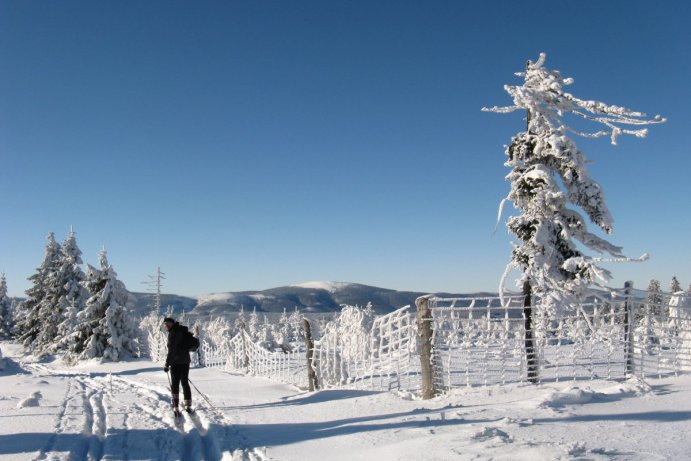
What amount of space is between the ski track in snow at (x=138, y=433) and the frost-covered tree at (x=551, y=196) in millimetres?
8133

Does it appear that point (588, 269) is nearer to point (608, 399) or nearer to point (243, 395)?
point (608, 399)

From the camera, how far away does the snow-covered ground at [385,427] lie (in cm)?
551

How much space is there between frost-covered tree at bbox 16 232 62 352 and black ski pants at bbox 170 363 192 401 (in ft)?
115

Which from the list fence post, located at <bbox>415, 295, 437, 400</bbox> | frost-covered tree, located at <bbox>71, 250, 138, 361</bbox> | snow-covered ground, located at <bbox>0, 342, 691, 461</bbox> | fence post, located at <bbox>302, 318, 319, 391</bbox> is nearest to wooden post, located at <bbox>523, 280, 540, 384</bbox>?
snow-covered ground, located at <bbox>0, 342, 691, 461</bbox>

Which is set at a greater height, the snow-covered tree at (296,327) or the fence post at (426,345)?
the fence post at (426,345)

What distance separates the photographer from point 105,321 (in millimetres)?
32938

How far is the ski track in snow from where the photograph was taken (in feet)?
20.8

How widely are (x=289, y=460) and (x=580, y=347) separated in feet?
25.7

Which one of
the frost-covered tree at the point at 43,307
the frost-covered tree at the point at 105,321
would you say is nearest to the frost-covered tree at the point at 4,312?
the frost-covered tree at the point at 43,307

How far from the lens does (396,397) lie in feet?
30.0

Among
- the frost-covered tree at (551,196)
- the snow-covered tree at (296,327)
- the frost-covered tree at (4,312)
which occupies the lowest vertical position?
the snow-covered tree at (296,327)

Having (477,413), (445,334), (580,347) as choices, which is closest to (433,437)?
(477,413)

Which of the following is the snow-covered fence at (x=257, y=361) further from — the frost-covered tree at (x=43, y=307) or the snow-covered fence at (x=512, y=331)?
the frost-covered tree at (x=43, y=307)

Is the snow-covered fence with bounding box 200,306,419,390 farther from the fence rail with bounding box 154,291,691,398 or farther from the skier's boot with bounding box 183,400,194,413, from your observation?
the skier's boot with bounding box 183,400,194,413
